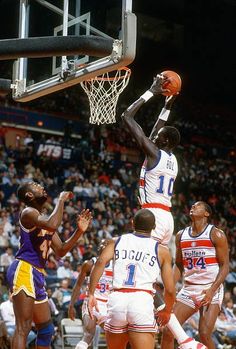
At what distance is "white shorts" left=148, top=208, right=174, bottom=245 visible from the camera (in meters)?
7.27

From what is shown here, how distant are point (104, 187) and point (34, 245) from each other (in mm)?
13353

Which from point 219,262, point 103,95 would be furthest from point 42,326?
point 103,95

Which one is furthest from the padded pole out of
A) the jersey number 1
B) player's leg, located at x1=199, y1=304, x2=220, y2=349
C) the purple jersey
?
player's leg, located at x1=199, y1=304, x2=220, y2=349

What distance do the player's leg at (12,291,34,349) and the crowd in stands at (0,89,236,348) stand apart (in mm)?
6234

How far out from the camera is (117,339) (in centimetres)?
614

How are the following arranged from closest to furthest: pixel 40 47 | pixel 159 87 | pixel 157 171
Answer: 1. pixel 40 47
2. pixel 157 171
3. pixel 159 87

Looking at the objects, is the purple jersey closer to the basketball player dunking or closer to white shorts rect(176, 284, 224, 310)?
the basketball player dunking

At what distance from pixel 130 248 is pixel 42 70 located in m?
3.01

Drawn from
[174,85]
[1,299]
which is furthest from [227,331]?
[174,85]

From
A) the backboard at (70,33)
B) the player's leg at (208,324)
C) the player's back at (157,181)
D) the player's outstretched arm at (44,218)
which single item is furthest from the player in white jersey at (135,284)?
the backboard at (70,33)

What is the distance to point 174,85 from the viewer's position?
296 inches

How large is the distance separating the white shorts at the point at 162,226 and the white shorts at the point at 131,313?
1255 mm

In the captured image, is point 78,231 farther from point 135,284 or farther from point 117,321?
point 117,321

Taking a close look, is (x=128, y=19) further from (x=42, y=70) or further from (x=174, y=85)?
(x=42, y=70)
